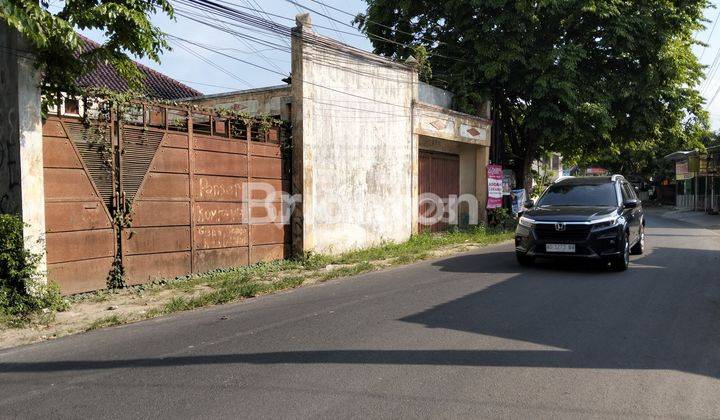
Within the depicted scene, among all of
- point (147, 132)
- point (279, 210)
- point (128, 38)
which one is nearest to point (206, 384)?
point (128, 38)

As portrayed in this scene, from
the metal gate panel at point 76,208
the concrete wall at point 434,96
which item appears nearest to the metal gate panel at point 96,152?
the metal gate panel at point 76,208

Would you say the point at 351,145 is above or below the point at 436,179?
above

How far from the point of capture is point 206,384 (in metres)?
4.21

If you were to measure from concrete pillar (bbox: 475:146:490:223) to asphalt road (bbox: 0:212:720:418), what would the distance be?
11784mm

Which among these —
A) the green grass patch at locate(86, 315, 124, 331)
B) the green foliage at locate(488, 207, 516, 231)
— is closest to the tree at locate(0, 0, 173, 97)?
the green grass patch at locate(86, 315, 124, 331)

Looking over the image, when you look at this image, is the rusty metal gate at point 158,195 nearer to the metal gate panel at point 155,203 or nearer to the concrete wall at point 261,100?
the metal gate panel at point 155,203

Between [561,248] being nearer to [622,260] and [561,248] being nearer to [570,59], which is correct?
[622,260]

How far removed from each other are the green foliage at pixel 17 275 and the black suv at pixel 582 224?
25.7 feet

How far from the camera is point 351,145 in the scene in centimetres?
1305

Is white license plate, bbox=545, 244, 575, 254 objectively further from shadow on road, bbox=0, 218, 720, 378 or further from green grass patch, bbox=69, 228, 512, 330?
green grass patch, bbox=69, 228, 512, 330

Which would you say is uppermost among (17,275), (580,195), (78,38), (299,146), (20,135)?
(78,38)

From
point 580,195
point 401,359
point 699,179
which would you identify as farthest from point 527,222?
point 699,179

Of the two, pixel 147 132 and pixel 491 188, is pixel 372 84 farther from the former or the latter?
pixel 491 188

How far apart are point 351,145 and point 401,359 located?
29.1 feet
